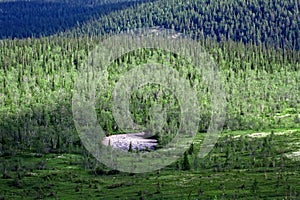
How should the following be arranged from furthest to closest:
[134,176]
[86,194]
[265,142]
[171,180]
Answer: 1. [265,142]
2. [134,176]
3. [171,180]
4. [86,194]

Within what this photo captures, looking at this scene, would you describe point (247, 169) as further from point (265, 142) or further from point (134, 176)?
point (265, 142)

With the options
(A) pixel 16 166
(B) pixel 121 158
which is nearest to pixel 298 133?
(B) pixel 121 158

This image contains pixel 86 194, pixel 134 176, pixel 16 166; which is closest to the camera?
pixel 86 194

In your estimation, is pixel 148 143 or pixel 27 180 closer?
pixel 27 180

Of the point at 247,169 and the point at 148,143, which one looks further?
the point at 148,143

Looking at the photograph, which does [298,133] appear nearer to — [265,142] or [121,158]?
[265,142]

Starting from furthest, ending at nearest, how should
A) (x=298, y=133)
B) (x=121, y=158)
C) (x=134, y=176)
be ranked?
(x=298, y=133), (x=121, y=158), (x=134, y=176)

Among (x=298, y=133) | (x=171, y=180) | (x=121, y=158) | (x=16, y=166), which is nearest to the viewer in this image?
(x=171, y=180)

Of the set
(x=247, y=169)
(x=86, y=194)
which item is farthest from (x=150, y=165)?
(x=86, y=194)
